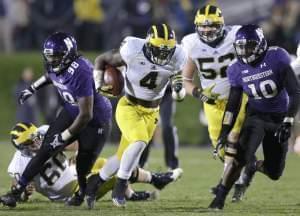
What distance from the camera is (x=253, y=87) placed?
320 inches

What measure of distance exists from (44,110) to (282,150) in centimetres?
966

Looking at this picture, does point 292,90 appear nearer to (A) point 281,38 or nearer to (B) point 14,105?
(A) point 281,38

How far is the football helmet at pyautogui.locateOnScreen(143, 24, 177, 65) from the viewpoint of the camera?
8180mm

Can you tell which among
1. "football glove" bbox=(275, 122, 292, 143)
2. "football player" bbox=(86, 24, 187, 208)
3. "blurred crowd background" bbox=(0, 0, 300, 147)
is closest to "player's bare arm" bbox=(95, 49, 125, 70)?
"football player" bbox=(86, 24, 187, 208)

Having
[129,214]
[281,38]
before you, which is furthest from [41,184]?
[281,38]

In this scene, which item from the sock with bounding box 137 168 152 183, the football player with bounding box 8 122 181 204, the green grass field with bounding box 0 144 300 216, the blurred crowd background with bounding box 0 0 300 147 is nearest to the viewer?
the green grass field with bounding box 0 144 300 216

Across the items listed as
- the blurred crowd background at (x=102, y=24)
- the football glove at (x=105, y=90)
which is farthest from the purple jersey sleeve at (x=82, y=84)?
the blurred crowd background at (x=102, y=24)

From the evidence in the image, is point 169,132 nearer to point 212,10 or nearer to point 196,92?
point 196,92

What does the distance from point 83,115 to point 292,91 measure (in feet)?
5.46

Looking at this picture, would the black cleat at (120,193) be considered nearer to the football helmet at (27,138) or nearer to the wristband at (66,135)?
the wristband at (66,135)

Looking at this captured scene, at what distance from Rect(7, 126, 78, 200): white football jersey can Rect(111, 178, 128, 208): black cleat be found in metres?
0.57

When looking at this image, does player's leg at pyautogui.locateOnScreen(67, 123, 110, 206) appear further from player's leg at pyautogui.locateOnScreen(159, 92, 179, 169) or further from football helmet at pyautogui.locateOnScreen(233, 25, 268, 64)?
player's leg at pyautogui.locateOnScreen(159, 92, 179, 169)

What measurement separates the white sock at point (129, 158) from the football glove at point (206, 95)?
0.96m

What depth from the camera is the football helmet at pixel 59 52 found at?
8.06m
